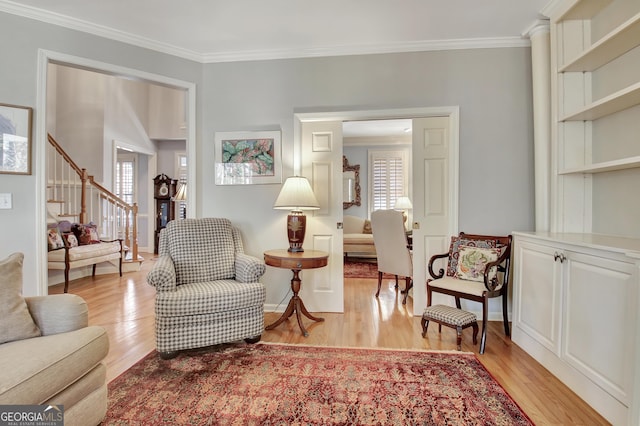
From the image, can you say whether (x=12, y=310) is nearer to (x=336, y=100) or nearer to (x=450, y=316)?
(x=450, y=316)

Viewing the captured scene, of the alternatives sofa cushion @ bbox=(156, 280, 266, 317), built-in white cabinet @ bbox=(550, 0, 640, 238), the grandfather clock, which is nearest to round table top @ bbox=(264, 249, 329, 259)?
sofa cushion @ bbox=(156, 280, 266, 317)

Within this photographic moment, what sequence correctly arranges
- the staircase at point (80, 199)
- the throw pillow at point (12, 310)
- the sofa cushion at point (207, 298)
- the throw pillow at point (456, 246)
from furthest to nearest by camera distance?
the staircase at point (80, 199) → the throw pillow at point (456, 246) → the sofa cushion at point (207, 298) → the throw pillow at point (12, 310)

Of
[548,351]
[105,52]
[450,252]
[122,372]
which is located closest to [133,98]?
[105,52]

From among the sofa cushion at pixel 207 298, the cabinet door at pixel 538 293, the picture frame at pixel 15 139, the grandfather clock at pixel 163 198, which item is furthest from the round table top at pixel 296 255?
the grandfather clock at pixel 163 198

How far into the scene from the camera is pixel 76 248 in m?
4.07

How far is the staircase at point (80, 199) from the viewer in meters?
4.63

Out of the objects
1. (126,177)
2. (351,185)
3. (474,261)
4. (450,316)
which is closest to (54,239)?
(126,177)

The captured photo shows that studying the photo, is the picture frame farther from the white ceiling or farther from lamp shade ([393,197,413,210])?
lamp shade ([393,197,413,210])

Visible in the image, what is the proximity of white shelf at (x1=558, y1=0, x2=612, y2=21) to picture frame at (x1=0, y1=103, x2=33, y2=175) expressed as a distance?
4.19 m

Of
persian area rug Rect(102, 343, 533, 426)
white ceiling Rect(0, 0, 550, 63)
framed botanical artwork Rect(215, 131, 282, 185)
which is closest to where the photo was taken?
persian area rug Rect(102, 343, 533, 426)

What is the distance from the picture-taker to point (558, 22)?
2.34 metres

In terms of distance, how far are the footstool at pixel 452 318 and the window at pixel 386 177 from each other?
407cm

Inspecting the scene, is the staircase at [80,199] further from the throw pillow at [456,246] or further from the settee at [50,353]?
the throw pillow at [456,246]

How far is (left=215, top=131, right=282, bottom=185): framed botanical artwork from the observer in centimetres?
311
